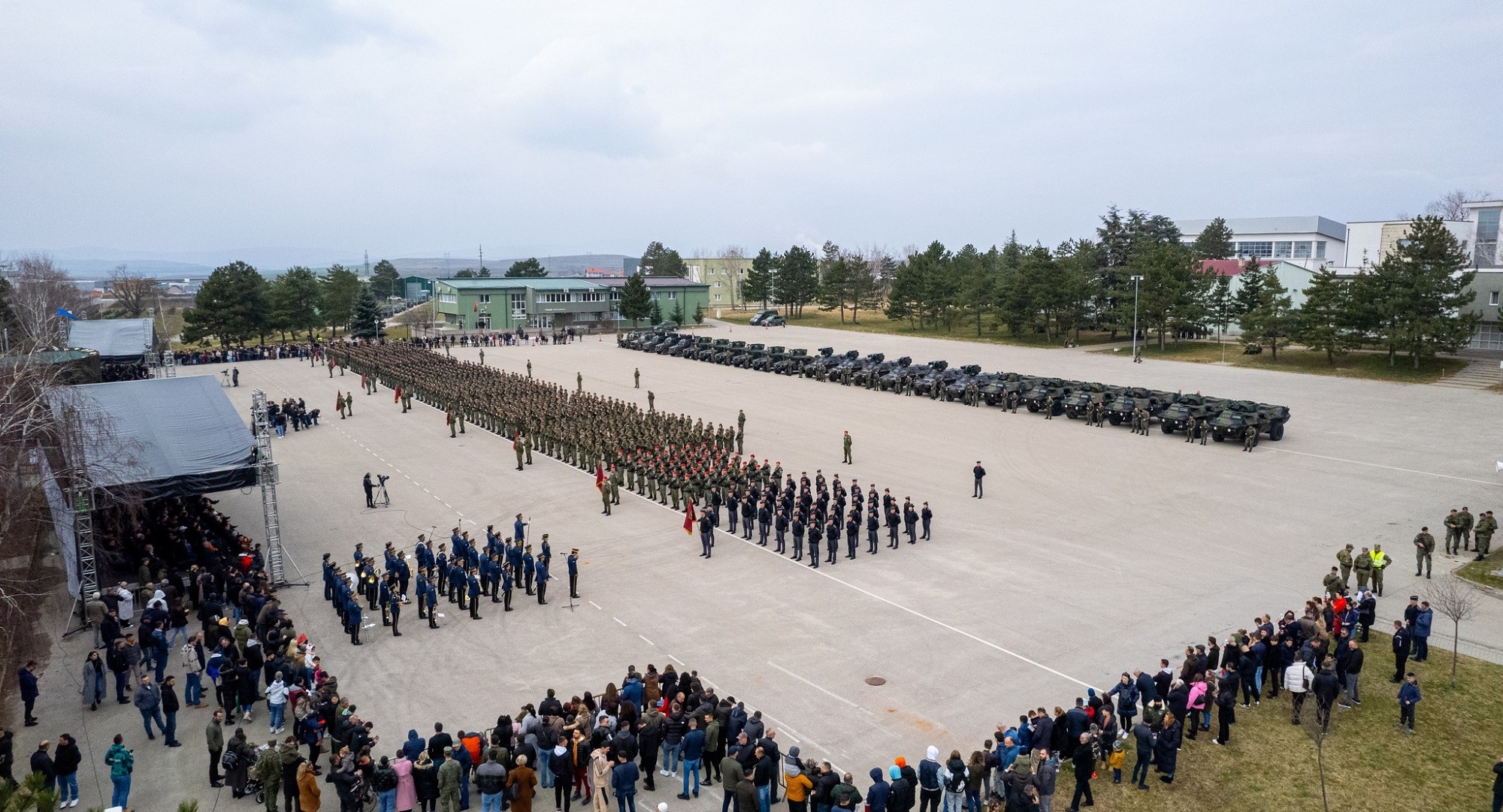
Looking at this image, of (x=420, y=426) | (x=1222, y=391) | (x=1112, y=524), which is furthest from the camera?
(x=1222, y=391)

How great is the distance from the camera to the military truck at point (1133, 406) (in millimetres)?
32375

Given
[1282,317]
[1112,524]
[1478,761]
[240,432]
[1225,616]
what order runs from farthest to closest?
[1282,317] → [1112,524] → [240,432] → [1225,616] → [1478,761]

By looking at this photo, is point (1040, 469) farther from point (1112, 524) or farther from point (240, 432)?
point (240, 432)

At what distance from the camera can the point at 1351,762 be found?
11.2 m

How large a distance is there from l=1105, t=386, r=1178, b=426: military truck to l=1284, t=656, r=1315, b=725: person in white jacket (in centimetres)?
2070

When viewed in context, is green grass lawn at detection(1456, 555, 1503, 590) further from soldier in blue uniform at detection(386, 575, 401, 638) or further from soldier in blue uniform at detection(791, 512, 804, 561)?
soldier in blue uniform at detection(386, 575, 401, 638)

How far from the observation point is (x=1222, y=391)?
1577 inches

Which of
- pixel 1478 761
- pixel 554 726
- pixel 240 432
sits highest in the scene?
pixel 240 432

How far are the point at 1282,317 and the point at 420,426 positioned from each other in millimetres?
42418

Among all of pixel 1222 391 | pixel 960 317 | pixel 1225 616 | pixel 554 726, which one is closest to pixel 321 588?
pixel 554 726

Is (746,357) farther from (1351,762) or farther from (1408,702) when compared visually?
(1351,762)

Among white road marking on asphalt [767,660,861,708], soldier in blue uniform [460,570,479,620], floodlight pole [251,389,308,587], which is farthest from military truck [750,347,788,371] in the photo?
white road marking on asphalt [767,660,861,708]

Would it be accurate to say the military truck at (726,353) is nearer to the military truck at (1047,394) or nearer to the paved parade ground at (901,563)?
the paved parade ground at (901,563)

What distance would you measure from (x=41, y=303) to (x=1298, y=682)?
171 feet
